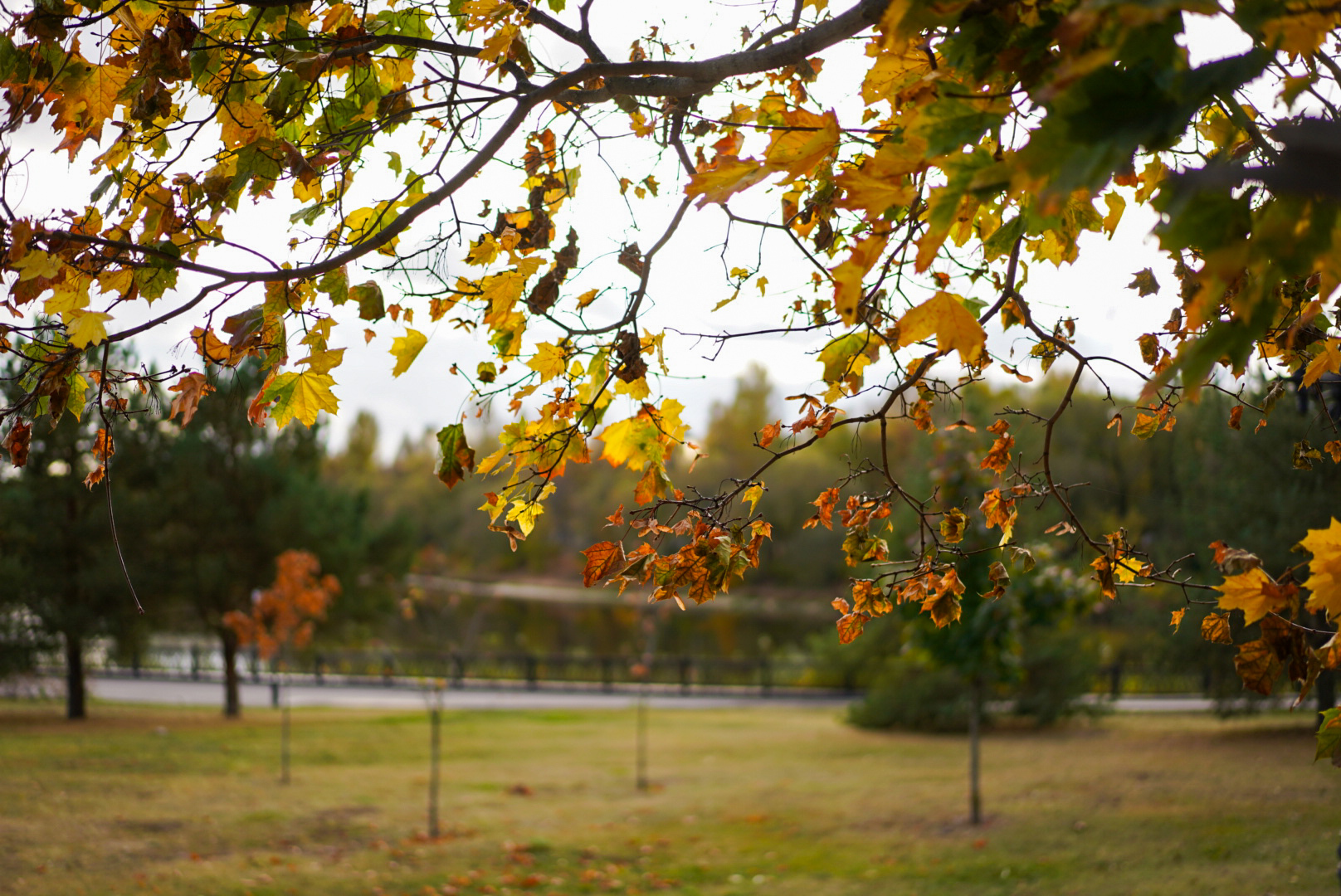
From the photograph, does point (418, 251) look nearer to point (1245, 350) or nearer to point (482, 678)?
point (1245, 350)

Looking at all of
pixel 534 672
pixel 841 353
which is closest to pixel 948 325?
pixel 841 353

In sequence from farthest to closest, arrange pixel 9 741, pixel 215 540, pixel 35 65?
1. pixel 215 540
2. pixel 9 741
3. pixel 35 65

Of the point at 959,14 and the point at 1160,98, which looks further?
the point at 959,14

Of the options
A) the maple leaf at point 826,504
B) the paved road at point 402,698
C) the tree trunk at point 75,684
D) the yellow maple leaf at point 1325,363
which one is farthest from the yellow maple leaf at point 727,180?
the paved road at point 402,698

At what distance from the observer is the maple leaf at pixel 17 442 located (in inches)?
79.0

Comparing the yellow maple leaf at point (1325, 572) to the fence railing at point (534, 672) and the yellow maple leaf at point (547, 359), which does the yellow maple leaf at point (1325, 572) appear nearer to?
the yellow maple leaf at point (547, 359)

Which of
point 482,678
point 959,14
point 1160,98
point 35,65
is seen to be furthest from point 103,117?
point 482,678

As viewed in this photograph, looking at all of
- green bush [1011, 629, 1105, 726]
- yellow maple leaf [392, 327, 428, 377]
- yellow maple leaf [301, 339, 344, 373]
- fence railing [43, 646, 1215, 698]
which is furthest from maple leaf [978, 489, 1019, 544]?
fence railing [43, 646, 1215, 698]

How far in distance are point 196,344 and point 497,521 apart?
2.47 feet

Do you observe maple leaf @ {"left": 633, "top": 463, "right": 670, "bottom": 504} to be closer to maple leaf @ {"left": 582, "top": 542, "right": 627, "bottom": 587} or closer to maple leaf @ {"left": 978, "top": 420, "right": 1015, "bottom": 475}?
maple leaf @ {"left": 582, "top": 542, "right": 627, "bottom": 587}

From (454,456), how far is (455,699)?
20.0 metres

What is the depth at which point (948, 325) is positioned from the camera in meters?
1.32

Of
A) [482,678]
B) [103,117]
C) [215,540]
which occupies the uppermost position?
[103,117]

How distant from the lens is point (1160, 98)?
95 centimetres
